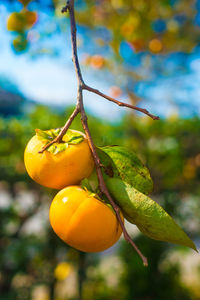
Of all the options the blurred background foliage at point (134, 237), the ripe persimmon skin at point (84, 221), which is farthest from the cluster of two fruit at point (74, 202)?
the blurred background foliage at point (134, 237)

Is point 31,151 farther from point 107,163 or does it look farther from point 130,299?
point 130,299

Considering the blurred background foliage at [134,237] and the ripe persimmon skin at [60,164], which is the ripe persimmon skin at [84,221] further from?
the blurred background foliage at [134,237]

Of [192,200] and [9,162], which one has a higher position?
[9,162]

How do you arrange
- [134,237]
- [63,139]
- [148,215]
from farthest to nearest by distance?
[134,237] → [63,139] → [148,215]

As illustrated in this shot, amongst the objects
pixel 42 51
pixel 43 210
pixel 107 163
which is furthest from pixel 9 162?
pixel 107 163

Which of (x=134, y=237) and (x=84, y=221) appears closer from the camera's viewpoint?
(x=84, y=221)

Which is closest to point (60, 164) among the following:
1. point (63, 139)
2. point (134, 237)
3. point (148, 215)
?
point (63, 139)

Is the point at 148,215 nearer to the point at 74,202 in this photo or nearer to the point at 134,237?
the point at 74,202
